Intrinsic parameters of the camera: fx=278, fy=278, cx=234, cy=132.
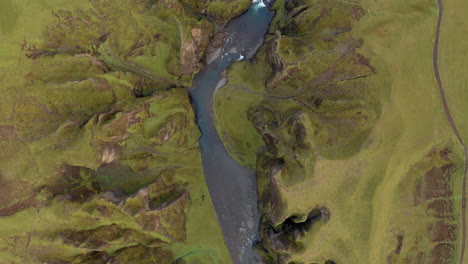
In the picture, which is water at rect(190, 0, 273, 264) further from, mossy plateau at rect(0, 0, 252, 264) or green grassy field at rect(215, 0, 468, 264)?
green grassy field at rect(215, 0, 468, 264)

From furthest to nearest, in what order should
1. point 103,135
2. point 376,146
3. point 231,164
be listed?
1. point 231,164
2. point 103,135
3. point 376,146

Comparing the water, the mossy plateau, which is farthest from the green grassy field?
the mossy plateau

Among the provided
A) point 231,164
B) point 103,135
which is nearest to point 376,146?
point 231,164

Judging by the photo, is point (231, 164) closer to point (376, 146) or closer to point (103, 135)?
point (103, 135)

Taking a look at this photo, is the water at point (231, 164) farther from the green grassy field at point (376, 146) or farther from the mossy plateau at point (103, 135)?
the green grassy field at point (376, 146)

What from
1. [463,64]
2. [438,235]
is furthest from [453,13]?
[438,235]

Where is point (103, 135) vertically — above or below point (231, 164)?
above

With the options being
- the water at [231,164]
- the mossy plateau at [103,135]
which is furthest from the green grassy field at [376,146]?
the mossy plateau at [103,135]

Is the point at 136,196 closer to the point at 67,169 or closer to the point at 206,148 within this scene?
the point at 67,169

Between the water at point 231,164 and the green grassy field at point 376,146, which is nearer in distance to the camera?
the green grassy field at point 376,146
